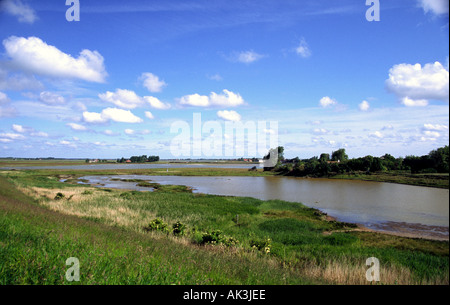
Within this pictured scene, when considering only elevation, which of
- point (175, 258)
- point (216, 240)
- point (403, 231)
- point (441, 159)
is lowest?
point (403, 231)

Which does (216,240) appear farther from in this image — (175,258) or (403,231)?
(403,231)

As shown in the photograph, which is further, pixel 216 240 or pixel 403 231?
pixel 403 231

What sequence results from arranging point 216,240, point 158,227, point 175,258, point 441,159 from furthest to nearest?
1. point 158,227
2. point 216,240
3. point 175,258
4. point 441,159

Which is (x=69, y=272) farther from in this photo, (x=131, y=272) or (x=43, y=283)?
(x=131, y=272)

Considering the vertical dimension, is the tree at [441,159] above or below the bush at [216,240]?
above

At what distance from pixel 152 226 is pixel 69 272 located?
1104 centimetres

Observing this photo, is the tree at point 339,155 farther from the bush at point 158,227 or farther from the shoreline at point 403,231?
the bush at point 158,227

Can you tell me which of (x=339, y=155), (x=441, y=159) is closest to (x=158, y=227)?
(x=441, y=159)

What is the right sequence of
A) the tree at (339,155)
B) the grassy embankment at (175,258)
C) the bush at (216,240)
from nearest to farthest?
the grassy embankment at (175,258) → the bush at (216,240) → the tree at (339,155)

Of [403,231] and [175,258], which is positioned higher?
[175,258]

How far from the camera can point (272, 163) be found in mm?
104750

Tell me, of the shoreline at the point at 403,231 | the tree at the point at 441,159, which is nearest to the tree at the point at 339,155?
the shoreline at the point at 403,231
